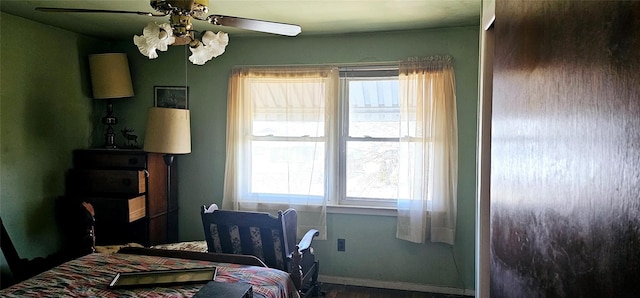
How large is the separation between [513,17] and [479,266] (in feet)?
5.78

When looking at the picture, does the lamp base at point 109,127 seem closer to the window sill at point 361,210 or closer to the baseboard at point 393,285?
the window sill at point 361,210

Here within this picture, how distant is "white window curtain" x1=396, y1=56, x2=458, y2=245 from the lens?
3.23 metres

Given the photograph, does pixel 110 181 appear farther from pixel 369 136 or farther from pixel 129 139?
pixel 369 136

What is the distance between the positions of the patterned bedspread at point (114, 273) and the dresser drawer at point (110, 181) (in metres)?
1.00

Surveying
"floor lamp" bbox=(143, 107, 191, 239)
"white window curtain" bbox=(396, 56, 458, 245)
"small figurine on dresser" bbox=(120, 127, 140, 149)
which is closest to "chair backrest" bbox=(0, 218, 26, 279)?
"floor lamp" bbox=(143, 107, 191, 239)

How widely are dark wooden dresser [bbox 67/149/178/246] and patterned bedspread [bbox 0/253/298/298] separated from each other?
0.96 metres

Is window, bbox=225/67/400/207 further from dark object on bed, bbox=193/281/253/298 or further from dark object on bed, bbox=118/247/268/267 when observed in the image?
dark object on bed, bbox=193/281/253/298

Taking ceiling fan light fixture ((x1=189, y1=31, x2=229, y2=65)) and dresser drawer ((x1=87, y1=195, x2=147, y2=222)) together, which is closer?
ceiling fan light fixture ((x1=189, y1=31, x2=229, y2=65))

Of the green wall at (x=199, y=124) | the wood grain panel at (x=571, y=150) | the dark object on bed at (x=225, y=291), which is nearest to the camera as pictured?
the wood grain panel at (x=571, y=150)

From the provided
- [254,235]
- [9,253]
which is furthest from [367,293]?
[9,253]

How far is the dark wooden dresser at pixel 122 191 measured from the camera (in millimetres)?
3256

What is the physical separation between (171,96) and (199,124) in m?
0.38

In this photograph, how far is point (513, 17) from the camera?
79 centimetres

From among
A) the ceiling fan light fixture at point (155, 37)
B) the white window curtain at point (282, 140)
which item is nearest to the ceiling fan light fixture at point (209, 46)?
the ceiling fan light fixture at point (155, 37)
